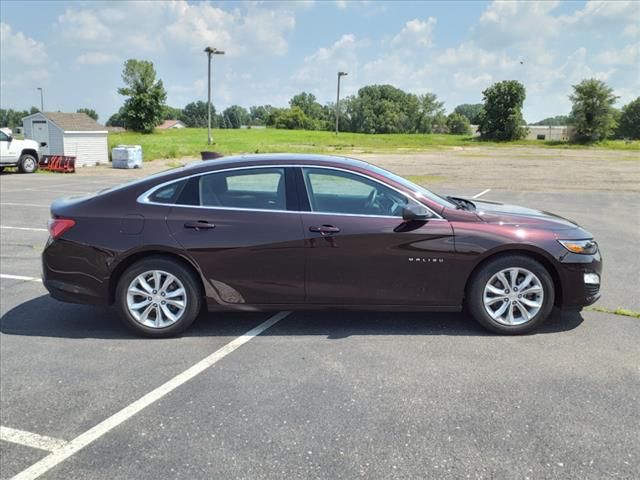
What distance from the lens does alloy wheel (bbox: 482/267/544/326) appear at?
4.26 meters

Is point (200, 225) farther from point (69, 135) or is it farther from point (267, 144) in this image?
point (267, 144)

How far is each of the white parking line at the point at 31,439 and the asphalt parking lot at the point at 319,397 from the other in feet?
0.04

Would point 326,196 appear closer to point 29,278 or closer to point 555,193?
point 29,278

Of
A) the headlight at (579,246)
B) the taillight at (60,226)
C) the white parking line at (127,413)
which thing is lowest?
the white parking line at (127,413)

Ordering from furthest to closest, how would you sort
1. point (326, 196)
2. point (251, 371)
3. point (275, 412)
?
point (326, 196) → point (251, 371) → point (275, 412)

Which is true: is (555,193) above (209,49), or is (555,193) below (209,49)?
below

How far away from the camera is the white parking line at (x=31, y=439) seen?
290 centimetres

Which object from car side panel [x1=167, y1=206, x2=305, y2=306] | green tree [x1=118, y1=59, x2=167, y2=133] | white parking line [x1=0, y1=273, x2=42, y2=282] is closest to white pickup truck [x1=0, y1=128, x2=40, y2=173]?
white parking line [x1=0, y1=273, x2=42, y2=282]

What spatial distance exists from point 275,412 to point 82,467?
1078 mm

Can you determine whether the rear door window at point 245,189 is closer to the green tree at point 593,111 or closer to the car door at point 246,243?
the car door at point 246,243

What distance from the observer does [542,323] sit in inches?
176

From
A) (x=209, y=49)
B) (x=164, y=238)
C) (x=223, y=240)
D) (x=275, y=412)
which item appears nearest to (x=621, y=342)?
(x=275, y=412)

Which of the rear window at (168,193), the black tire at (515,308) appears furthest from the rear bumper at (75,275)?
the black tire at (515,308)

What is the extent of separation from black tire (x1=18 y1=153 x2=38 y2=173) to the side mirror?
23831 mm
